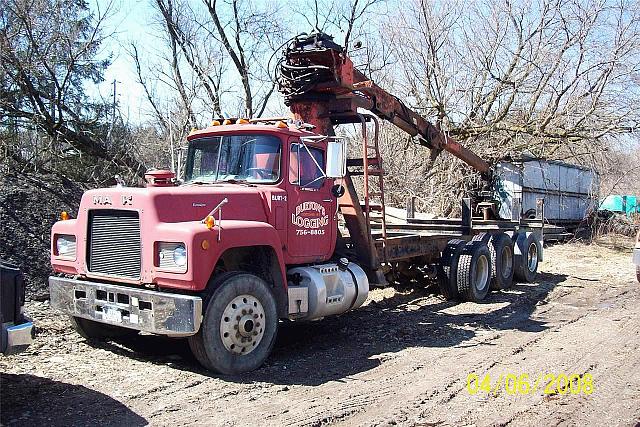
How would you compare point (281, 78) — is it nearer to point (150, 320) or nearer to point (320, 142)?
point (320, 142)

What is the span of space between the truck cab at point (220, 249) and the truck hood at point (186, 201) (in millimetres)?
11

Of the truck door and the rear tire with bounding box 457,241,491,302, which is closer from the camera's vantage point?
the truck door

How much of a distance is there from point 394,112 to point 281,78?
253 cm

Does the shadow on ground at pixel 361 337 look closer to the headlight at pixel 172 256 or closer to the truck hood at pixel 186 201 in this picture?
the headlight at pixel 172 256

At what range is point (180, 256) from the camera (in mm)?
5383

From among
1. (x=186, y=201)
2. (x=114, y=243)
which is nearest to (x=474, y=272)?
(x=186, y=201)

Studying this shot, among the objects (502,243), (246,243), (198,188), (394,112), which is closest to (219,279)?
(246,243)

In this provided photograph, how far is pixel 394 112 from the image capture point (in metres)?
10.0

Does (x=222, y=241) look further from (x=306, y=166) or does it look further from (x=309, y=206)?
(x=306, y=166)

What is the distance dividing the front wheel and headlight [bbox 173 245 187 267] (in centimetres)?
44

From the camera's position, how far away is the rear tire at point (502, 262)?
1136cm
